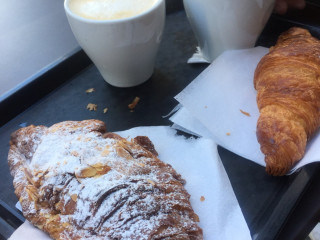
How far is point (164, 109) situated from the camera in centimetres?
91

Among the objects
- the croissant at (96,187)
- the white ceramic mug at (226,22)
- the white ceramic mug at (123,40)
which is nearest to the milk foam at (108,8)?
the white ceramic mug at (123,40)

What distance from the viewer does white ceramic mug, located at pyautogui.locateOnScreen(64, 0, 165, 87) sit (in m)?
0.82

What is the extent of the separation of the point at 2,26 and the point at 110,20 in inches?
38.7

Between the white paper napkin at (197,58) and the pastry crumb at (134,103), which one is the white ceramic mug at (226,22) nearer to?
the white paper napkin at (197,58)

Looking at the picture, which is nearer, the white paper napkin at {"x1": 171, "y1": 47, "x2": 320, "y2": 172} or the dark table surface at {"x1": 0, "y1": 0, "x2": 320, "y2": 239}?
the dark table surface at {"x1": 0, "y1": 0, "x2": 320, "y2": 239}

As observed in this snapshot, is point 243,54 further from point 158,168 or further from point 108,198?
point 108,198

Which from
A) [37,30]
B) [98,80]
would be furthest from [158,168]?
[37,30]

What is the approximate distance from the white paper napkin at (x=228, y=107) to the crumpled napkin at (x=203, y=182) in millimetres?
56

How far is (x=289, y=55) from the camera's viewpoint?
871 mm

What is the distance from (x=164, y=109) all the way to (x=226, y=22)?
0.30 m

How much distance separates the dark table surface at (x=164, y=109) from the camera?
69 cm

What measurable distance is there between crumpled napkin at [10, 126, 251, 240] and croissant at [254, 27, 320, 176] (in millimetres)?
119

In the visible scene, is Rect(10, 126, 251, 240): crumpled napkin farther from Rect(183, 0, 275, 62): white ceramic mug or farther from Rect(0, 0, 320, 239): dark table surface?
Rect(183, 0, 275, 62): white ceramic mug

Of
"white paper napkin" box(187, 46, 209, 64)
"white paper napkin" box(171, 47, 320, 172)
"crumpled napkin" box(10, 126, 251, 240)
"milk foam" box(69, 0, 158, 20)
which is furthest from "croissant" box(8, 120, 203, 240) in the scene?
"white paper napkin" box(187, 46, 209, 64)
